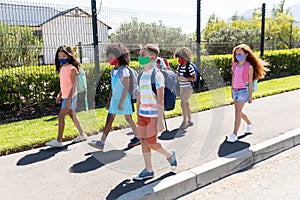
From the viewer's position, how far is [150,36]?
790 centimetres

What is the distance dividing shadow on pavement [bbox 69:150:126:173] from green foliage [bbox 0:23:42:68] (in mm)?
3604

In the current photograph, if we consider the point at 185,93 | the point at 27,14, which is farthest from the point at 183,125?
the point at 27,14

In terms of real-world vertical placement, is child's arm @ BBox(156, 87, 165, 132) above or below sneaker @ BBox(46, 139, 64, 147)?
above

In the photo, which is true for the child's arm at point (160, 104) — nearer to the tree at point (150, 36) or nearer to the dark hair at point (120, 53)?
the dark hair at point (120, 53)

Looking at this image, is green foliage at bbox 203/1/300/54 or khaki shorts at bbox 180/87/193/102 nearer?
khaki shorts at bbox 180/87/193/102

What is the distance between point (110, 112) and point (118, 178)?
1.18 m

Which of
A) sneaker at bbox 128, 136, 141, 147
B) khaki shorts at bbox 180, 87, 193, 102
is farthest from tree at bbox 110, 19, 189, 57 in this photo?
sneaker at bbox 128, 136, 141, 147

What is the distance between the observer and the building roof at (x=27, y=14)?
677 cm

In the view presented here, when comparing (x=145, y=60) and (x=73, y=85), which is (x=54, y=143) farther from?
(x=145, y=60)

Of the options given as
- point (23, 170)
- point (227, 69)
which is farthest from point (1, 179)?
point (227, 69)

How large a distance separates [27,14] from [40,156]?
13.2ft

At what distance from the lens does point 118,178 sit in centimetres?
376

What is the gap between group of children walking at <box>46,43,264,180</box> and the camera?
141 inches

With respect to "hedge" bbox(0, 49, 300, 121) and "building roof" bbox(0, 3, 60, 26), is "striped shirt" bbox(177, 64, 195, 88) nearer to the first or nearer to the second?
"hedge" bbox(0, 49, 300, 121)
